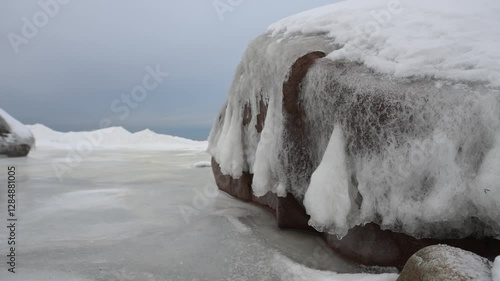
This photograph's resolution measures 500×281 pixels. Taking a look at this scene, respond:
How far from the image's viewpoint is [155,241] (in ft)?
7.80

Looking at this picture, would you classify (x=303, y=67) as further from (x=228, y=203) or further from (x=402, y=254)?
(x=228, y=203)

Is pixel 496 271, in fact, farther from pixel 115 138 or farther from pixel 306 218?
pixel 115 138

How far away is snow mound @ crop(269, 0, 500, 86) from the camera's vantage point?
193cm

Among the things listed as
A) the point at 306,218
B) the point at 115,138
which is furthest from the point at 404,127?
the point at 115,138

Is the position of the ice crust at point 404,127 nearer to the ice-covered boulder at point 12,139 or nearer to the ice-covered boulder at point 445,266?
the ice-covered boulder at point 445,266

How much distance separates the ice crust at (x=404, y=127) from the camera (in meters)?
1.75

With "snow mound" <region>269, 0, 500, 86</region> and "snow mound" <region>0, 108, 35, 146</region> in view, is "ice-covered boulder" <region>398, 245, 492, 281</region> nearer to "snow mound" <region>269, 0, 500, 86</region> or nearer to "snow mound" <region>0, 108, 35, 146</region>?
"snow mound" <region>269, 0, 500, 86</region>

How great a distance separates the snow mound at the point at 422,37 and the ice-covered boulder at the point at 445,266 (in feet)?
2.81

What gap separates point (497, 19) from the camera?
2.17 m

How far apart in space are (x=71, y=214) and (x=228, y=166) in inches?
51.6

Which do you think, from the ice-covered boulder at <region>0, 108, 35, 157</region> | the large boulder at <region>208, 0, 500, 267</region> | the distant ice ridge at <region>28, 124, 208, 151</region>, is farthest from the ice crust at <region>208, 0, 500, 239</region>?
the distant ice ridge at <region>28, 124, 208, 151</region>

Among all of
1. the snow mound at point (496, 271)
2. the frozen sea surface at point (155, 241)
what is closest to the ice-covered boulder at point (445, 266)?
the snow mound at point (496, 271)

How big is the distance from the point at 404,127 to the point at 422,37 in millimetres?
623

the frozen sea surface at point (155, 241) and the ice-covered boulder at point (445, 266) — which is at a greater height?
the ice-covered boulder at point (445, 266)
